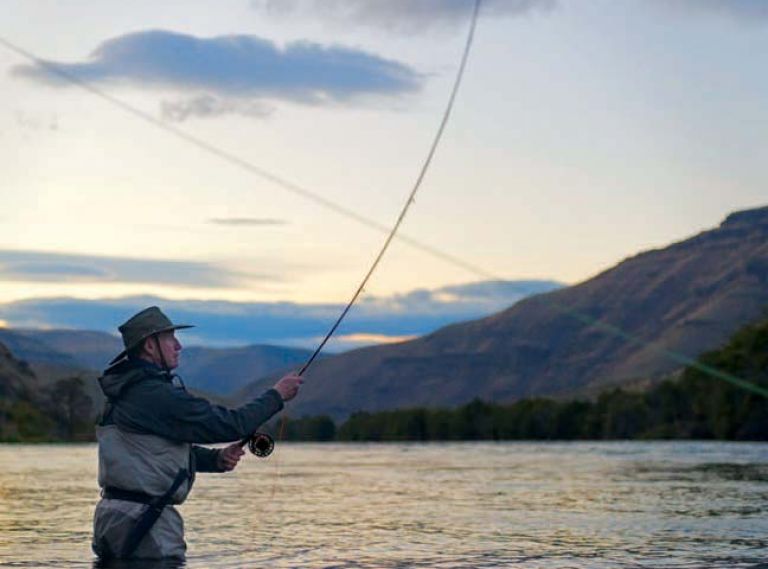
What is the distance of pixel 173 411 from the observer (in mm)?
9484

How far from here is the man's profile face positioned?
32.4ft

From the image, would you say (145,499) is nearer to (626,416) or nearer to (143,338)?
(143,338)

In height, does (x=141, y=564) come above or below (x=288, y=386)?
below

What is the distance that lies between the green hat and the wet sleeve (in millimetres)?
932

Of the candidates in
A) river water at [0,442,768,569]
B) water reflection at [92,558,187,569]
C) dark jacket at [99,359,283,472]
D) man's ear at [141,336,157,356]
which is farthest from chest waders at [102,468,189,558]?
river water at [0,442,768,569]

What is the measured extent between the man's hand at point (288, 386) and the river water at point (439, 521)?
2865 mm

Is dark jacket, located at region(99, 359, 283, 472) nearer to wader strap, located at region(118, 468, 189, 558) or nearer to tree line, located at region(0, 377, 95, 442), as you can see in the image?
wader strap, located at region(118, 468, 189, 558)

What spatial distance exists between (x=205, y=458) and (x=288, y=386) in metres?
1.05

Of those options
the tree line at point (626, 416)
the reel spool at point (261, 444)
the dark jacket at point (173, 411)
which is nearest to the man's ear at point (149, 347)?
the dark jacket at point (173, 411)

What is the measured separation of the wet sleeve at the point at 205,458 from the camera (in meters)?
10.3

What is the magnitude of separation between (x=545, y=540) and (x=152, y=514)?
5795 mm

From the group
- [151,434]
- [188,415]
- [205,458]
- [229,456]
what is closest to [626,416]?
[205,458]

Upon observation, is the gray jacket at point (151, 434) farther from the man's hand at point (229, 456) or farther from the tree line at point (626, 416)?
the tree line at point (626, 416)

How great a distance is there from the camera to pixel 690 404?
8644cm
